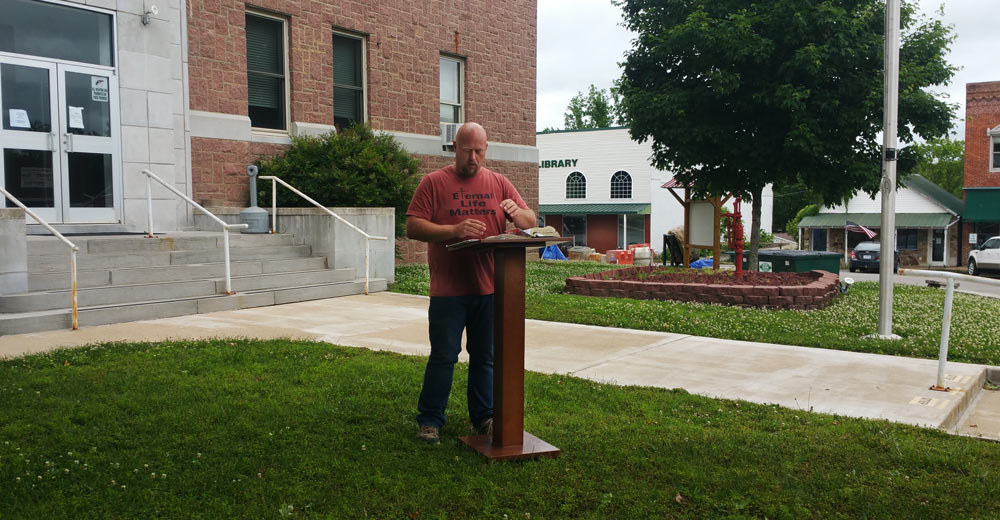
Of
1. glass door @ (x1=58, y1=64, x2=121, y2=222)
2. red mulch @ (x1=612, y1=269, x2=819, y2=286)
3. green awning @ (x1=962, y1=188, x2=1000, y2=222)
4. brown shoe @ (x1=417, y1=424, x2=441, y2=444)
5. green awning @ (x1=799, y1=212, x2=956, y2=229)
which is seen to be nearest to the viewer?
brown shoe @ (x1=417, y1=424, x2=441, y2=444)

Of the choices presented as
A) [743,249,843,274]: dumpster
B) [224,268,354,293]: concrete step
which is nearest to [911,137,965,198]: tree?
[743,249,843,274]: dumpster

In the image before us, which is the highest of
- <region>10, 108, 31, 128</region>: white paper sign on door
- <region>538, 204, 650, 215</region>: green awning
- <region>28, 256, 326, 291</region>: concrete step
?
<region>10, 108, 31, 128</region>: white paper sign on door

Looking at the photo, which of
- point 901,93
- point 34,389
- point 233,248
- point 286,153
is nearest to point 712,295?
point 901,93

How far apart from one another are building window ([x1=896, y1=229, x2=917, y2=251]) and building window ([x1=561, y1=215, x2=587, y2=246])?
17.8m

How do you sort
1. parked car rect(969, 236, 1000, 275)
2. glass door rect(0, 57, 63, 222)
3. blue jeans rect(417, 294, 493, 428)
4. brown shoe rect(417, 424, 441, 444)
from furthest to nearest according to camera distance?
parked car rect(969, 236, 1000, 275) < glass door rect(0, 57, 63, 222) < brown shoe rect(417, 424, 441, 444) < blue jeans rect(417, 294, 493, 428)

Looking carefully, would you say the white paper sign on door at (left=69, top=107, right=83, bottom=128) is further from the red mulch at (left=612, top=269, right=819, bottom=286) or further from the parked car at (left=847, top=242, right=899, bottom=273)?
the parked car at (left=847, top=242, right=899, bottom=273)

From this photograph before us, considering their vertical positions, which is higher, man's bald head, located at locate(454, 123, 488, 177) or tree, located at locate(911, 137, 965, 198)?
tree, located at locate(911, 137, 965, 198)

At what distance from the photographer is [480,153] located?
14.9 feet

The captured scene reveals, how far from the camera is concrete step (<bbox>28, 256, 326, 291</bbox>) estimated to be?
9.40 metres

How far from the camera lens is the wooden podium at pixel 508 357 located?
14.3 feet

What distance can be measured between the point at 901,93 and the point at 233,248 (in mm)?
12277

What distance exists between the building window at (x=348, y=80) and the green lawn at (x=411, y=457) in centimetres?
1188

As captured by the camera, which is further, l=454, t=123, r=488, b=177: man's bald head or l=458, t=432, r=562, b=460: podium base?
l=454, t=123, r=488, b=177: man's bald head

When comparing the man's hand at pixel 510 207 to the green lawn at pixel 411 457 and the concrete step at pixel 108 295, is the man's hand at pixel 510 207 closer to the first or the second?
the green lawn at pixel 411 457
